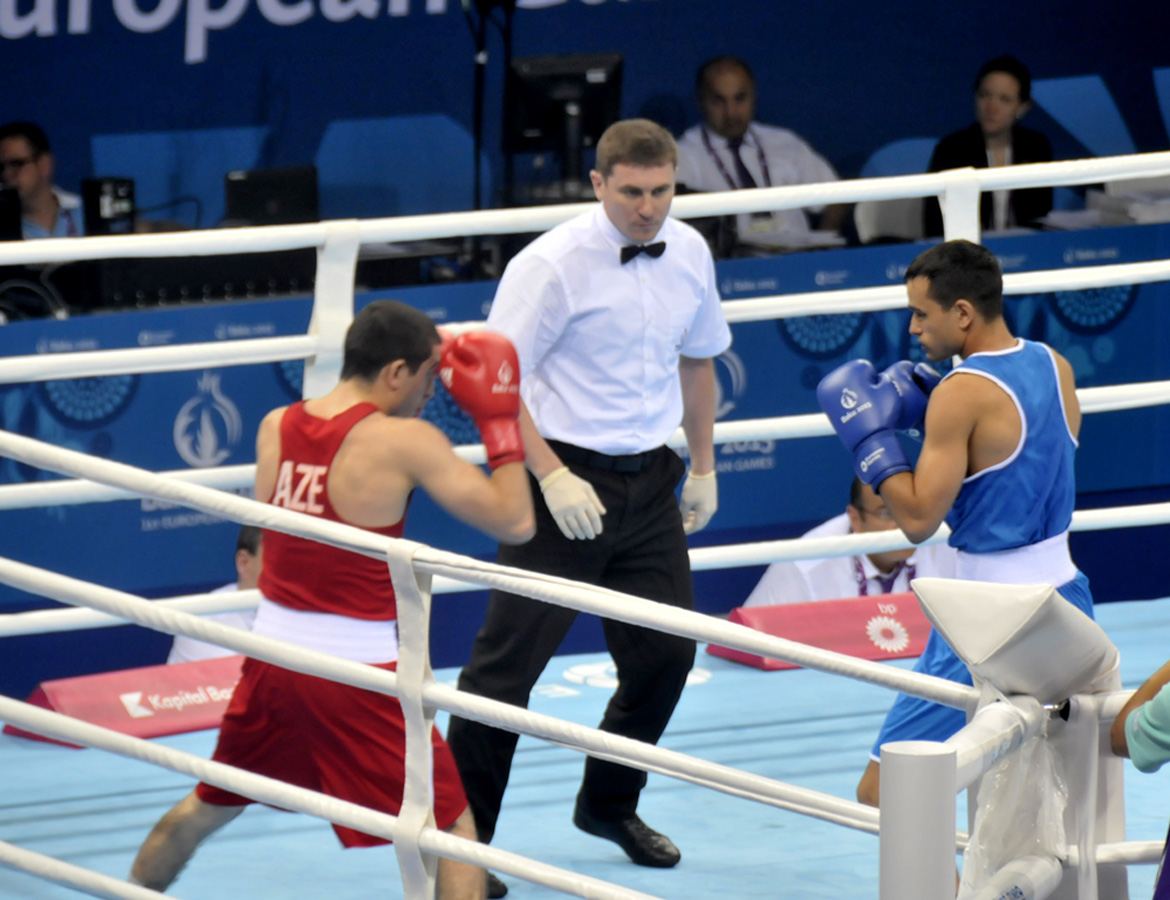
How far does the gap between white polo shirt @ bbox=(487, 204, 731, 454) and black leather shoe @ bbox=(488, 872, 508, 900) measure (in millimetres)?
799

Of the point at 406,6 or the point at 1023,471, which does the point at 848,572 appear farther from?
the point at 406,6

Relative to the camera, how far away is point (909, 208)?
605 cm

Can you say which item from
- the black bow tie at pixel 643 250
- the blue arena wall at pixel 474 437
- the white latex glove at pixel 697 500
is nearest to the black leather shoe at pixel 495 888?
the white latex glove at pixel 697 500

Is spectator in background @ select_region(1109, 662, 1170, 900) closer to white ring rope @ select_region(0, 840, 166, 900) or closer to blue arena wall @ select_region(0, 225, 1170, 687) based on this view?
white ring rope @ select_region(0, 840, 166, 900)

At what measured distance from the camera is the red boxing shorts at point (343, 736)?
2.38m

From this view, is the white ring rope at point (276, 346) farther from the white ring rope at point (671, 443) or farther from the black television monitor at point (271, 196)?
the black television monitor at point (271, 196)

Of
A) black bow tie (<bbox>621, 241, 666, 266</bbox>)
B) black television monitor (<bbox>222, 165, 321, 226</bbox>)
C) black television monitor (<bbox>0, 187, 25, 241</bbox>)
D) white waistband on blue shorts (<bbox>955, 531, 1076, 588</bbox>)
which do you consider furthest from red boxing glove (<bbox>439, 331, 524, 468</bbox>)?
black television monitor (<bbox>222, 165, 321, 226</bbox>)

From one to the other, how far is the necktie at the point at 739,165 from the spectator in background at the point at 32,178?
2555mm

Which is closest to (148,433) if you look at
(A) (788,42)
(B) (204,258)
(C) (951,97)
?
(B) (204,258)

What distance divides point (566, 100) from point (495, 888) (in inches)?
128

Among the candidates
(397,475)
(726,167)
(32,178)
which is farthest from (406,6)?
(397,475)

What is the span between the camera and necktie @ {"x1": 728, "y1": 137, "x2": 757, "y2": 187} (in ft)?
20.9

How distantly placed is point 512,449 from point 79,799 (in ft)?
4.22

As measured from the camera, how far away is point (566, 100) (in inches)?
213
